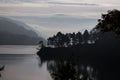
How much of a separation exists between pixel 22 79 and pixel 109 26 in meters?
102

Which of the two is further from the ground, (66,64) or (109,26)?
(109,26)

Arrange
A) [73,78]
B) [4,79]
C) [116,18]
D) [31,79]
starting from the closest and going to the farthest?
1. [116,18]
2. [73,78]
3. [4,79]
4. [31,79]

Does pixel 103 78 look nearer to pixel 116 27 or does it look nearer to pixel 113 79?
pixel 113 79

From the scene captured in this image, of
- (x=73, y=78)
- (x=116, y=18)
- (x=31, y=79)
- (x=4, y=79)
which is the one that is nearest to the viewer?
(x=116, y=18)

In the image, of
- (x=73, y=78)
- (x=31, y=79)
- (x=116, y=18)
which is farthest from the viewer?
(x=31, y=79)

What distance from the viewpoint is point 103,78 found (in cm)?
12556

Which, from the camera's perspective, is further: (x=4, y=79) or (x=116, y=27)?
(x=4, y=79)

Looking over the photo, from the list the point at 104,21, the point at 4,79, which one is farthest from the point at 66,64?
the point at 4,79

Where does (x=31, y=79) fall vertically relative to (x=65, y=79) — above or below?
below

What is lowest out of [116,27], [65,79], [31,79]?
[31,79]

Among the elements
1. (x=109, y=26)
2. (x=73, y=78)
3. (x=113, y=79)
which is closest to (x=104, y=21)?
(x=109, y=26)

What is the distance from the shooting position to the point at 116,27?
26609 millimetres

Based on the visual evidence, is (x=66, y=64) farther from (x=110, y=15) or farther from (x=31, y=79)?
(x=31, y=79)

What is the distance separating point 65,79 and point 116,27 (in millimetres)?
14002
